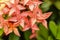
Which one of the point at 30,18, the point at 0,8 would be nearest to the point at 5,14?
the point at 0,8

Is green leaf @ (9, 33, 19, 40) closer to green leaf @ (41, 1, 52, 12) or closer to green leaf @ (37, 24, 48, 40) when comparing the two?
green leaf @ (37, 24, 48, 40)

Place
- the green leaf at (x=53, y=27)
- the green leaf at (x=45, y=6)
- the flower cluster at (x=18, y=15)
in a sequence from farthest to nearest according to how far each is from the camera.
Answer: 1. the green leaf at (x=45, y=6)
2. the green leaf at (x=53, y=27)
3. the flower cluster at (x=18, y=15)

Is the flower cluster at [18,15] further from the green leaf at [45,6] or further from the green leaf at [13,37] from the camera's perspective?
the green leaf at [45,6]

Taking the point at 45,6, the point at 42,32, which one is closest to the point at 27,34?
the point at 42,32

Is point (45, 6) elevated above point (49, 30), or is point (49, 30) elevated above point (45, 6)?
point (45, 6)

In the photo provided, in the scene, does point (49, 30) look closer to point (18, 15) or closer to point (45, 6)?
point (45, 6)

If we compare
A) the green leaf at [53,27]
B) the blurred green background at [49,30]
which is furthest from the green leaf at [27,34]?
the green leaf at [53,27]

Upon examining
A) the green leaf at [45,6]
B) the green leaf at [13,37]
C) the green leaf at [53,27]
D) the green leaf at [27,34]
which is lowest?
the green leaf at [27,34]

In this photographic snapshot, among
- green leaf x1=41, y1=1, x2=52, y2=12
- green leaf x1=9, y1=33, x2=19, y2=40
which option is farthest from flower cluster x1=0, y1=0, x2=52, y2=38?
green leaf x1=41, y1=1, x2=52, y2=12
